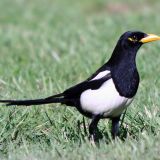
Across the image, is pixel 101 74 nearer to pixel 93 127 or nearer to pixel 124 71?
pixel 124 71

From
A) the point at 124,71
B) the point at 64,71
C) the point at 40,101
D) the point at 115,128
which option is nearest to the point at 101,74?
the point at 124,71

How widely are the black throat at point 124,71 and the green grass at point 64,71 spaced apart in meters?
0.33

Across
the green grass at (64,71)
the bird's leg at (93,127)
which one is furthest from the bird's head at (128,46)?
the green grass at (64,71)

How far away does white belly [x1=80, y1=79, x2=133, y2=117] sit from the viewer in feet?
16.0

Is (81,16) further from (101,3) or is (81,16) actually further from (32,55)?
(32,55)

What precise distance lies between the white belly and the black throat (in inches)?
1.6

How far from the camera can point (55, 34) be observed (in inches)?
396

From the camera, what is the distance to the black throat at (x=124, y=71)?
193 inches

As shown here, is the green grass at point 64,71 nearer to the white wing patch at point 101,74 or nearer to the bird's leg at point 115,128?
the bird's leg at point 115,128

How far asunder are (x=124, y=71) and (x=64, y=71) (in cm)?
267

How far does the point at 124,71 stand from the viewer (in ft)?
16.4

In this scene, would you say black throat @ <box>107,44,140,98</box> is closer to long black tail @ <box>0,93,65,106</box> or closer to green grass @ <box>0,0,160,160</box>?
green grass @ <box>0,0,160,160</box>

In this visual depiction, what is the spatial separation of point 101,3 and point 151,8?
1.22 meters

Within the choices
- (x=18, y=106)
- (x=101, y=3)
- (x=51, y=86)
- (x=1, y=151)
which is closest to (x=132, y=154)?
(x=1, y=151)
